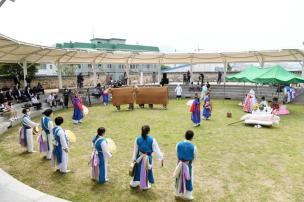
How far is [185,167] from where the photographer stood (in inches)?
216

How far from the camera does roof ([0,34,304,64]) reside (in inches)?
627

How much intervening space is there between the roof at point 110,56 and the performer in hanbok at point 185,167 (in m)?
10.5

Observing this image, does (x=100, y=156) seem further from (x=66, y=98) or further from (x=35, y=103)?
(x=66, y=98)

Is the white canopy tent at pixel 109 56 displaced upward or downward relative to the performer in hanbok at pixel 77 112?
upward

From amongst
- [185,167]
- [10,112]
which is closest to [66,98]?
[10,112]

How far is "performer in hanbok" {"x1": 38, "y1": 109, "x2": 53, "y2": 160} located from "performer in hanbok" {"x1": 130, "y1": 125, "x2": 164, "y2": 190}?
123 inches

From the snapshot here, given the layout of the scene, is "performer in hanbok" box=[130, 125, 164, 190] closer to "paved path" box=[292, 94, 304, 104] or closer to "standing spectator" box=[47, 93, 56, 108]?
"standing spectator" box=[47, 93, 56, 108]

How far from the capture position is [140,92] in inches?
673

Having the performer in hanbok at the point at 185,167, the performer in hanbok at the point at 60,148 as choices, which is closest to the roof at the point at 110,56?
the performer in hanbok at the point at 60,148

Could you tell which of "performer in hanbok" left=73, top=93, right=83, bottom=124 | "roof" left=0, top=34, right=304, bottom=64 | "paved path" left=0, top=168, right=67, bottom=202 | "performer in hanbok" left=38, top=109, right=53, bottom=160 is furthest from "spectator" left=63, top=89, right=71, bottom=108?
"paved path" left=0, top=168, right=67, bottom=202

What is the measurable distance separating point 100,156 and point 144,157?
1.10m

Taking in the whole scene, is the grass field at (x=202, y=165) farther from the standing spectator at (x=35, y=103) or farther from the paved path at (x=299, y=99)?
the paved path at (x=299, y=99)

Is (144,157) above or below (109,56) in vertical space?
below

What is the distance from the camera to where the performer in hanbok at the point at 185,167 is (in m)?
5.47
